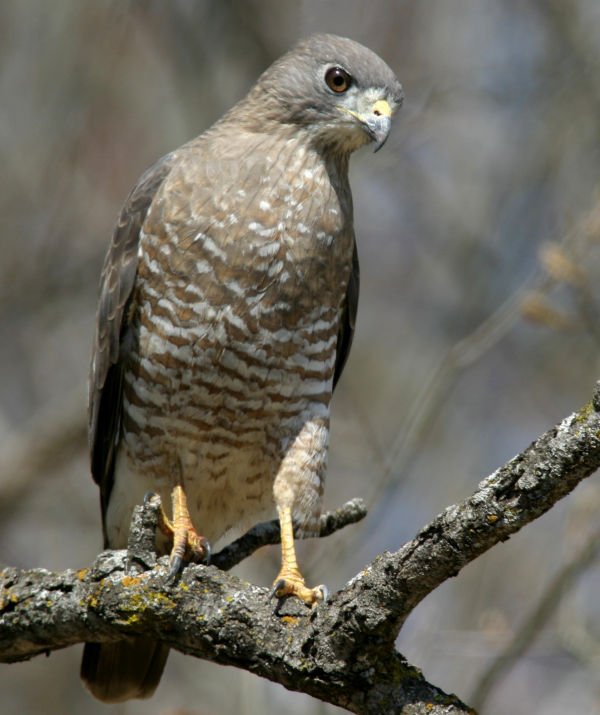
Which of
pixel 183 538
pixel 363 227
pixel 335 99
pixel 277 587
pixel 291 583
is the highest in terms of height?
pixel 363 227

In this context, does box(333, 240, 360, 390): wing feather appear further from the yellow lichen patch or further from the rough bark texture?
the yellow lichen patch

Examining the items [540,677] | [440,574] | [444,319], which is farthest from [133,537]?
[540,677]

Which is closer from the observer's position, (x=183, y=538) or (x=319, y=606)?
(x=319, y=606)

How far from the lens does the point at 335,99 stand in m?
3.78

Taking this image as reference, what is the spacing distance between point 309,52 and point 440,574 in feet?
9.58

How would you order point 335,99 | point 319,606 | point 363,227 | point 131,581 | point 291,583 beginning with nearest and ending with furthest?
point 319,606 → point 131,581 → point 291,583 → point 335,99 → point 363,227

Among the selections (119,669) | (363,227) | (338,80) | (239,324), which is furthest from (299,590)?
(363,227)

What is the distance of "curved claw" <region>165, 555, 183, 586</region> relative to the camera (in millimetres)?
2777

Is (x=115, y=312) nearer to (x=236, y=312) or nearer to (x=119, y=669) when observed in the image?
(x=236, y=312)

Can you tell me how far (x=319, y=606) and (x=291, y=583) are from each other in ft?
2.30

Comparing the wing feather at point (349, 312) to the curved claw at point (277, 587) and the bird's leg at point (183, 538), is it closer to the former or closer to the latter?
the bird's leg at point (183, 538)

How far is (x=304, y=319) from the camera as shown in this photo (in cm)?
363

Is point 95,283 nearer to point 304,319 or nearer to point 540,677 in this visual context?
point 304,319

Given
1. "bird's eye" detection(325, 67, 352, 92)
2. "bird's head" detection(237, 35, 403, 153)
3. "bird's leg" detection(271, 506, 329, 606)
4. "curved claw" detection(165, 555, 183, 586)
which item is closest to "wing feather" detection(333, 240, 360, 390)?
"bird's head" detection(237, 35, 403, 153)
